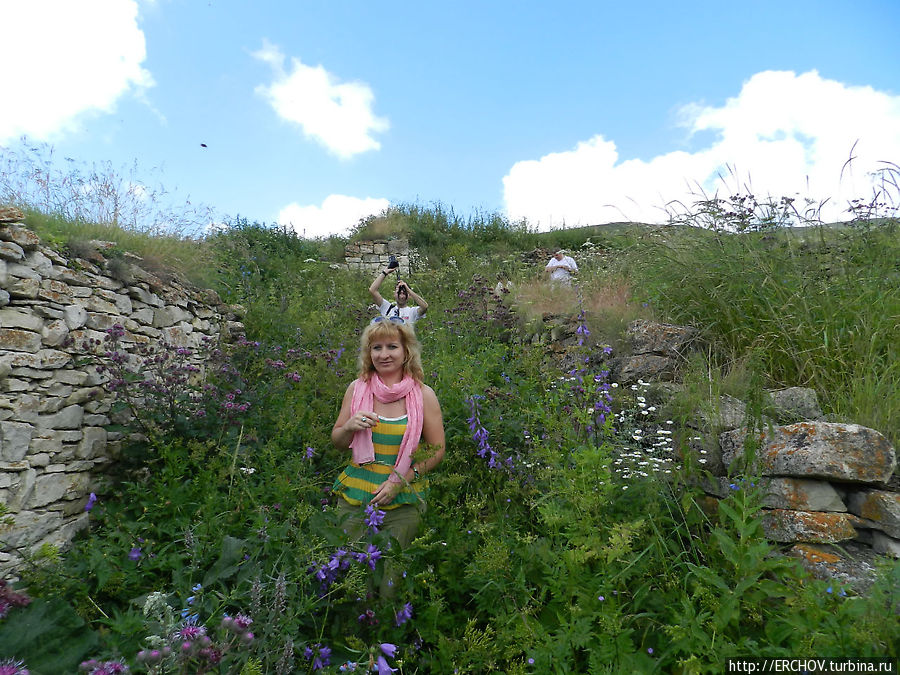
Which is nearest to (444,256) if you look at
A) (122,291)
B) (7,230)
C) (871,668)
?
(122,291)

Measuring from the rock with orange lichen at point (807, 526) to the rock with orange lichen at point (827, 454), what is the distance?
0.20 metres

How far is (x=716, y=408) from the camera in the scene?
296 cm

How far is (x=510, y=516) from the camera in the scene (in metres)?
2.71

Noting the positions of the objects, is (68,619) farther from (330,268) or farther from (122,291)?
(330,268)

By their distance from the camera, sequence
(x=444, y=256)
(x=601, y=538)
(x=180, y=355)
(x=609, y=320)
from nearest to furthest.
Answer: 1. (x=601, y=538)
2. (x=180, y=355)
3. (x=609, y=320)
4. (x=444, y=256)

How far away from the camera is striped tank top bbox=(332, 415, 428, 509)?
2.71m

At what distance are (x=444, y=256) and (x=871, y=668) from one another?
40.7 ft

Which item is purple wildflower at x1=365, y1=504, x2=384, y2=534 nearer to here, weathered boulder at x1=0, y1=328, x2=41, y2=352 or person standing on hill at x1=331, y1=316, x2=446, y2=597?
person standing on hill at x1=331, y1=316, x2=446, y2=597

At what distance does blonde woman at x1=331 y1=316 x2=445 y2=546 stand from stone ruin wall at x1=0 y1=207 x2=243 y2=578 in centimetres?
200

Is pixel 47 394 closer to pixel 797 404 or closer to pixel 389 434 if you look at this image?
pixel 389 434

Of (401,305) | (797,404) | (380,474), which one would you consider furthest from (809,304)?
(401,305)

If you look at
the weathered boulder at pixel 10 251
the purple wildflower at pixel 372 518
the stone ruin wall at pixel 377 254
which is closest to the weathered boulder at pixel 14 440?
the weathered boulder at pixel 10 251

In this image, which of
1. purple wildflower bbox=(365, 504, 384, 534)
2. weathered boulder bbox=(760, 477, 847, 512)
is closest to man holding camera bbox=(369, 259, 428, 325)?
purple wildflower bbox=(365, 504, 384, 534)

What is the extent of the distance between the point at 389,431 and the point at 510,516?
0.86 metres
